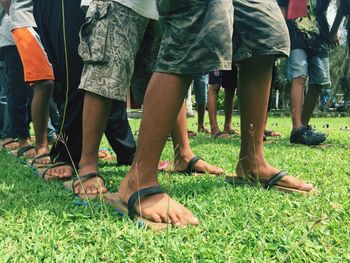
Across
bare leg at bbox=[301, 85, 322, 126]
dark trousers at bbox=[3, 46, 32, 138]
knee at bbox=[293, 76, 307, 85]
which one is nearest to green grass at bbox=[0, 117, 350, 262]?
dark trousers at bbox=[3, 46, 32, 138]

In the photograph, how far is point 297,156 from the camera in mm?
3586

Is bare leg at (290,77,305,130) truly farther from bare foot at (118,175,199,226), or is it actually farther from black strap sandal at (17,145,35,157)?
bare foot at (118,175,199,226)

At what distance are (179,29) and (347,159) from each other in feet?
7.12

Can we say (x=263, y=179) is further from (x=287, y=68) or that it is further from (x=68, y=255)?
(x=287, y=68)

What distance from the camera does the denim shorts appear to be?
461 centimetres

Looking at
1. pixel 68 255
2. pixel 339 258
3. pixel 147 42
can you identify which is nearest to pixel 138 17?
pixel 147 42

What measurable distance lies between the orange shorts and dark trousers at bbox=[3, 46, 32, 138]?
87cm

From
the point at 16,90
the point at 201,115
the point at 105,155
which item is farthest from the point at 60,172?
the point at 201,115

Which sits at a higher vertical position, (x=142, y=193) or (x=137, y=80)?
(x=137, y=80)

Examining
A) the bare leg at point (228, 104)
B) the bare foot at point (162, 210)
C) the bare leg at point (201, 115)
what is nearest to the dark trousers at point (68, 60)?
the bare foot at point (162, 210)

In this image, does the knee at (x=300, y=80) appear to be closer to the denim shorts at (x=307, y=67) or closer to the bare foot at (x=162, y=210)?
the denim shorts at (x=307, y=67)

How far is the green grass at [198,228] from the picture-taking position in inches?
55.6

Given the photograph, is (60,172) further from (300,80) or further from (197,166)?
(300,80)

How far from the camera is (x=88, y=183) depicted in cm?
223
